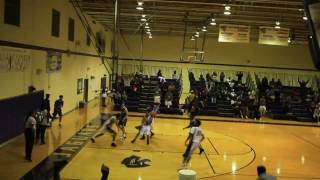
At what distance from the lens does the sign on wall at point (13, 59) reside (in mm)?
14445

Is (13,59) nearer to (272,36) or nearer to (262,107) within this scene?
(272,36)

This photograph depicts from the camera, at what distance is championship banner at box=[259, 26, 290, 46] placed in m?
21.8

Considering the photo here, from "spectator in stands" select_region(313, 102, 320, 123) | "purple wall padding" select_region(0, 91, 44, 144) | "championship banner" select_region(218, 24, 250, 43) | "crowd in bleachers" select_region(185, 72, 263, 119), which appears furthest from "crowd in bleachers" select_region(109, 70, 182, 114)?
"spectator in stands" select_region(313, 102, 320, 123)

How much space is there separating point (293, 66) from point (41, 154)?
32.7 m

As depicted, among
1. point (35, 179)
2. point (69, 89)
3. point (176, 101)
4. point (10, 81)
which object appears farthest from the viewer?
point (176, 101)

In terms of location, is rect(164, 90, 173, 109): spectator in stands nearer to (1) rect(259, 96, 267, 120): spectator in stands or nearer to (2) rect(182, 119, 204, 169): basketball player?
(1) rect(259, 96, 267, 120): spectator in stands

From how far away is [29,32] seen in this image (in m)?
16.8

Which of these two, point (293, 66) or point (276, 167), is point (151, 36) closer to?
point (293, 66)

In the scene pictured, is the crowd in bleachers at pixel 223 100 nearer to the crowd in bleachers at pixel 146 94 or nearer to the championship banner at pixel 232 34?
the crowd in bleachers at pixel 146 94

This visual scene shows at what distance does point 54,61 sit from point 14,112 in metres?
5.42

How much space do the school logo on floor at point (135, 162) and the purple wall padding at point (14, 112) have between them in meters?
5.05

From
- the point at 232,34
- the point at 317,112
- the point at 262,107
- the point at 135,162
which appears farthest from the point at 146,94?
the point at 135,162

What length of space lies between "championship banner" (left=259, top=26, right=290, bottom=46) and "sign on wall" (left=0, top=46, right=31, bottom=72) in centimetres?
1245

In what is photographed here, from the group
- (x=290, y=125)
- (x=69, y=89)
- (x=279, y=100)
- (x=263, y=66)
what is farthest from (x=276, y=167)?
(x=263, y=66)
